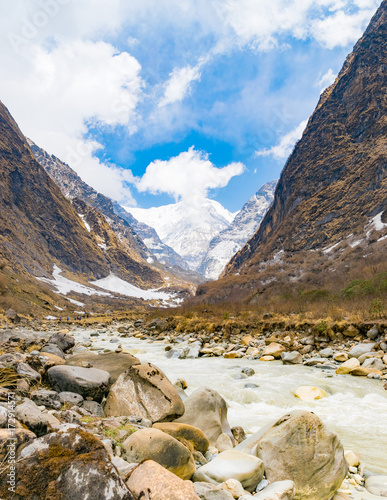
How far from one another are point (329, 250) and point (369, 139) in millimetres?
34769

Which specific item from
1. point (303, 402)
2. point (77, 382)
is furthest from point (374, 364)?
point (77, 382)

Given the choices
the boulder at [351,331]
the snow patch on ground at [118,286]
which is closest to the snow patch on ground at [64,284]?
the snow patch on ground at [118,286]

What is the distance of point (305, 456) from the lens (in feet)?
12.7

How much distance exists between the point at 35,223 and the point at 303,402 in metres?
123

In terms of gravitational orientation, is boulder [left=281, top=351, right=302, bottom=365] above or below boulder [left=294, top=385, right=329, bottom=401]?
above

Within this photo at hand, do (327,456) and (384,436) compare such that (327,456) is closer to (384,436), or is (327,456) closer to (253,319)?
(384,436)

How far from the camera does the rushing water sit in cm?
595

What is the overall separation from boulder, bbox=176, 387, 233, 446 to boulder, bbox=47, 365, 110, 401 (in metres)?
1.76

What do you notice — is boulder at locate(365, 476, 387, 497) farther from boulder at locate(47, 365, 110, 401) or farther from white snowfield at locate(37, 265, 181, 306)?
white snowfield at locate(37, 265, 181, 306)

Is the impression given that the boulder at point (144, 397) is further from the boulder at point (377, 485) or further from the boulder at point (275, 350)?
the boulder at point (275, 350)

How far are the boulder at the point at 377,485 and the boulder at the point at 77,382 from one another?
15.8 feet

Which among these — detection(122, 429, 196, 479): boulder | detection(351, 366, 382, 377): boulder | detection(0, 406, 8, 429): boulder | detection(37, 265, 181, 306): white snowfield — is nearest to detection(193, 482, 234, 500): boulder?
detection(122, 429, 196, 479): boulder

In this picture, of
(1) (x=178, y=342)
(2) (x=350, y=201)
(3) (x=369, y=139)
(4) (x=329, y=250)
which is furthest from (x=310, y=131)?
(1) (x=178, y=342)

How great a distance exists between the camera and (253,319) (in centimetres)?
2161
